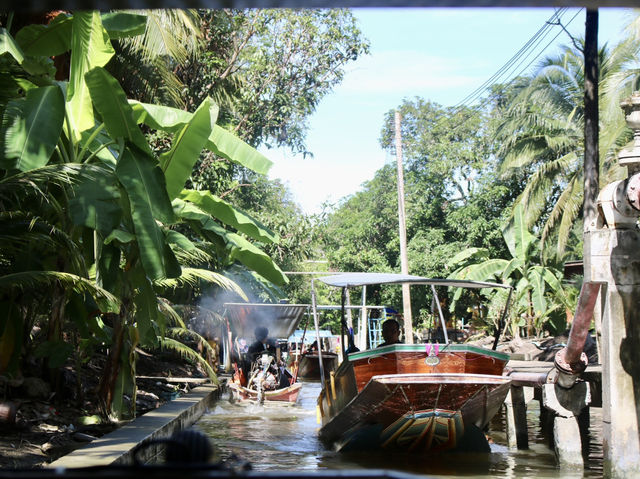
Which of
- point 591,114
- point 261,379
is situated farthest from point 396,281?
point 261,379

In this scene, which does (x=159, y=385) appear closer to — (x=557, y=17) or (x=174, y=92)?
(x=174, y=92)

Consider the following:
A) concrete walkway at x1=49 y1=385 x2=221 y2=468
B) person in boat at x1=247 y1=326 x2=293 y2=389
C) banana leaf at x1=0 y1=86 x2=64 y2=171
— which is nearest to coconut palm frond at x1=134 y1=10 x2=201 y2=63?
banana leaf at x1=0 y1=86 x2=64 y2=171

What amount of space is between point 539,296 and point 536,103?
22.8 ft

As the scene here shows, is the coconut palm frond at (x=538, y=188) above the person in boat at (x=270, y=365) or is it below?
above

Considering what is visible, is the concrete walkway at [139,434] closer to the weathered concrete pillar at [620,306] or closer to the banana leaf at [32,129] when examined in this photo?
the banana leaf at [32,129]

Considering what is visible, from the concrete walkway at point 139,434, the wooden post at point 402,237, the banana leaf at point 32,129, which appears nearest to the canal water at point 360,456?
the concrete walkway at point 139,434

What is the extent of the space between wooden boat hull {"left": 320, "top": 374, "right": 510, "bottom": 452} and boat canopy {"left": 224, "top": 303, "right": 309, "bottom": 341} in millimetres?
12362

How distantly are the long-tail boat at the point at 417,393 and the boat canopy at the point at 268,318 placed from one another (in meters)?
12.4

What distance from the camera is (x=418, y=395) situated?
10.1m

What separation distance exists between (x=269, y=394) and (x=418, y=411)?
833 centimetres

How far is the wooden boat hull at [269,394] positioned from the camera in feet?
59.9

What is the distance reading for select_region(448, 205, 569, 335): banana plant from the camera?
2525 centimetres

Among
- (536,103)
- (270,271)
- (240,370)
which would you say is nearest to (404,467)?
(270,271)

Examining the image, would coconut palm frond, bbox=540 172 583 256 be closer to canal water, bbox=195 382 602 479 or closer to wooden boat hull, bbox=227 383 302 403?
canal water, bbox=195 382 602 479
